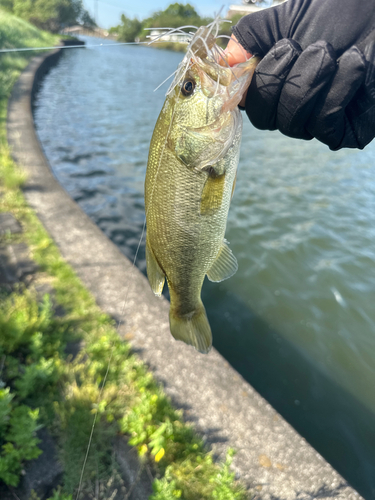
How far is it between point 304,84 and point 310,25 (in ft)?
0.90

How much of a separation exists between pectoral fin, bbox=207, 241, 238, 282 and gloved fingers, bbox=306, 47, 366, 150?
820mm

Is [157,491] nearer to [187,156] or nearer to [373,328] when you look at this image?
[187,156]

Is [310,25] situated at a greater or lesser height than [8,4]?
lesser

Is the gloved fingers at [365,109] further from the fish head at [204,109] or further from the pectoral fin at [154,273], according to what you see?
the pectoral fin at [154,273]

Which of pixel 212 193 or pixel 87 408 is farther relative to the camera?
pixel 87 408

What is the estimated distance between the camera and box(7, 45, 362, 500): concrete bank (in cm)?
248

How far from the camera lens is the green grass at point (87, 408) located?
232 centimetres

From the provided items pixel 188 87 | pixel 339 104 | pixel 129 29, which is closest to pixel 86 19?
pixel 129 29

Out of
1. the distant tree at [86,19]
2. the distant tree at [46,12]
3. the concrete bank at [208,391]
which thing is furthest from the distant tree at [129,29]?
the concrete bank at [208,391]

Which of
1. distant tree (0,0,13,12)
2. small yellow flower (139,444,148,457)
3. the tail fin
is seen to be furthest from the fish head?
distant tree (0,0,13,12)

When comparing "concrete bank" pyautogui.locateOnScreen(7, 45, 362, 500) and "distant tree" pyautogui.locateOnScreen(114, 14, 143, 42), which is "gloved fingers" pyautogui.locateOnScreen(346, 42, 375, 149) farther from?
"distant tree" pyautogui.locateOnScreen(114, 14, 143, 42)

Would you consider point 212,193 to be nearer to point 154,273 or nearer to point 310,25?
point 154,273

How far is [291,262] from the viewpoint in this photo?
6238 mm

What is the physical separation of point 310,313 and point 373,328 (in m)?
1.00
